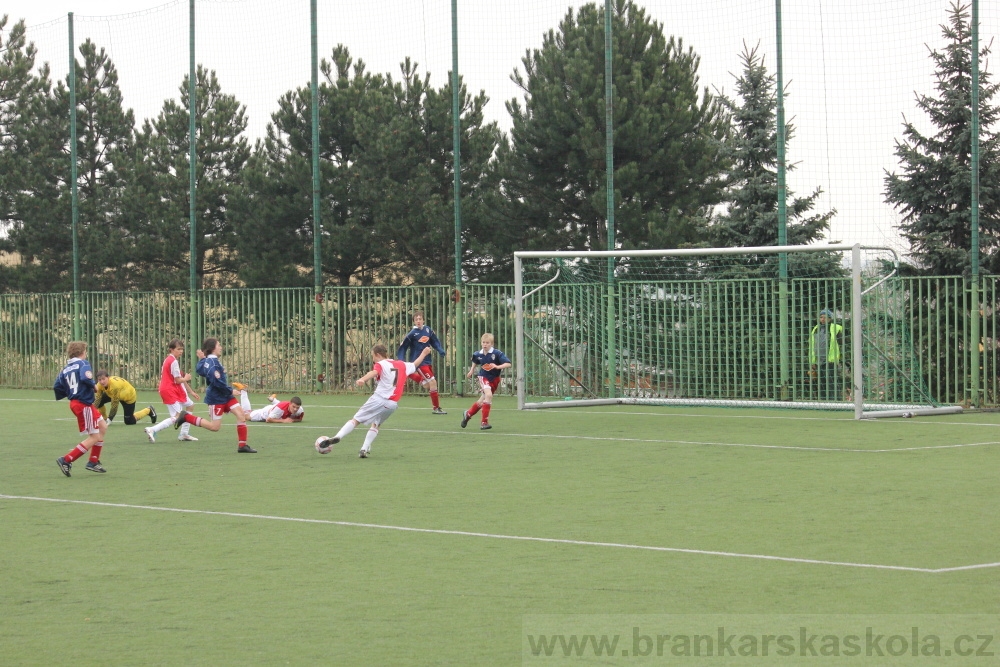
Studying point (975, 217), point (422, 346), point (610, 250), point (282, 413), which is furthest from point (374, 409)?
point (975, 217)

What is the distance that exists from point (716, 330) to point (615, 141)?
736 cm

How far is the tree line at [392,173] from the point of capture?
96.8 ft

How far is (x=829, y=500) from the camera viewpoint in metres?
11.4

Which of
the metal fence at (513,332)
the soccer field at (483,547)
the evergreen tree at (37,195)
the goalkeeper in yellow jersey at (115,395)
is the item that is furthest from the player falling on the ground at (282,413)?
the evergreen tree at (37,195)

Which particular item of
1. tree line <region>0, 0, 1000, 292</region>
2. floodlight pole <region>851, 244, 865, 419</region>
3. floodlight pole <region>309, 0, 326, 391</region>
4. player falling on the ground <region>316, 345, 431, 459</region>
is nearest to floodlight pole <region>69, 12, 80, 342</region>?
tree line <region>0, 0, 1000, 292</region>

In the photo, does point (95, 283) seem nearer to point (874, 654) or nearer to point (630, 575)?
point (630, 575)

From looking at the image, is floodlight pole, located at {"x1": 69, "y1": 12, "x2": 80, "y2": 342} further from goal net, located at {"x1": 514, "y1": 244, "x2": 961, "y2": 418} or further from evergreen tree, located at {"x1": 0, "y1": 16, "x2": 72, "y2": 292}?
goal net, located at {"x1": 514, "y1": 244, "x2": 961, "y2": 418}

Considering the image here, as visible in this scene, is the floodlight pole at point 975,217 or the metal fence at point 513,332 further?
the metal fence at point 513,332

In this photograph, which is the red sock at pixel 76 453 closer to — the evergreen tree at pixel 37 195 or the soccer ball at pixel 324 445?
the soccer ball at pixel 324 445

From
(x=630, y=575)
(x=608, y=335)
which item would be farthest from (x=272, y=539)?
(x=608, y=335)

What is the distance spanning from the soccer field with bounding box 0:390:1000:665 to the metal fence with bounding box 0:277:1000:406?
5185 millimetres

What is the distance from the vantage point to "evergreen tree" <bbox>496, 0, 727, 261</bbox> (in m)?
29.6

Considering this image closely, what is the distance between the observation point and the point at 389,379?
615 inches

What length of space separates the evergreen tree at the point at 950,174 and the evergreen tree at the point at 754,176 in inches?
82.7
